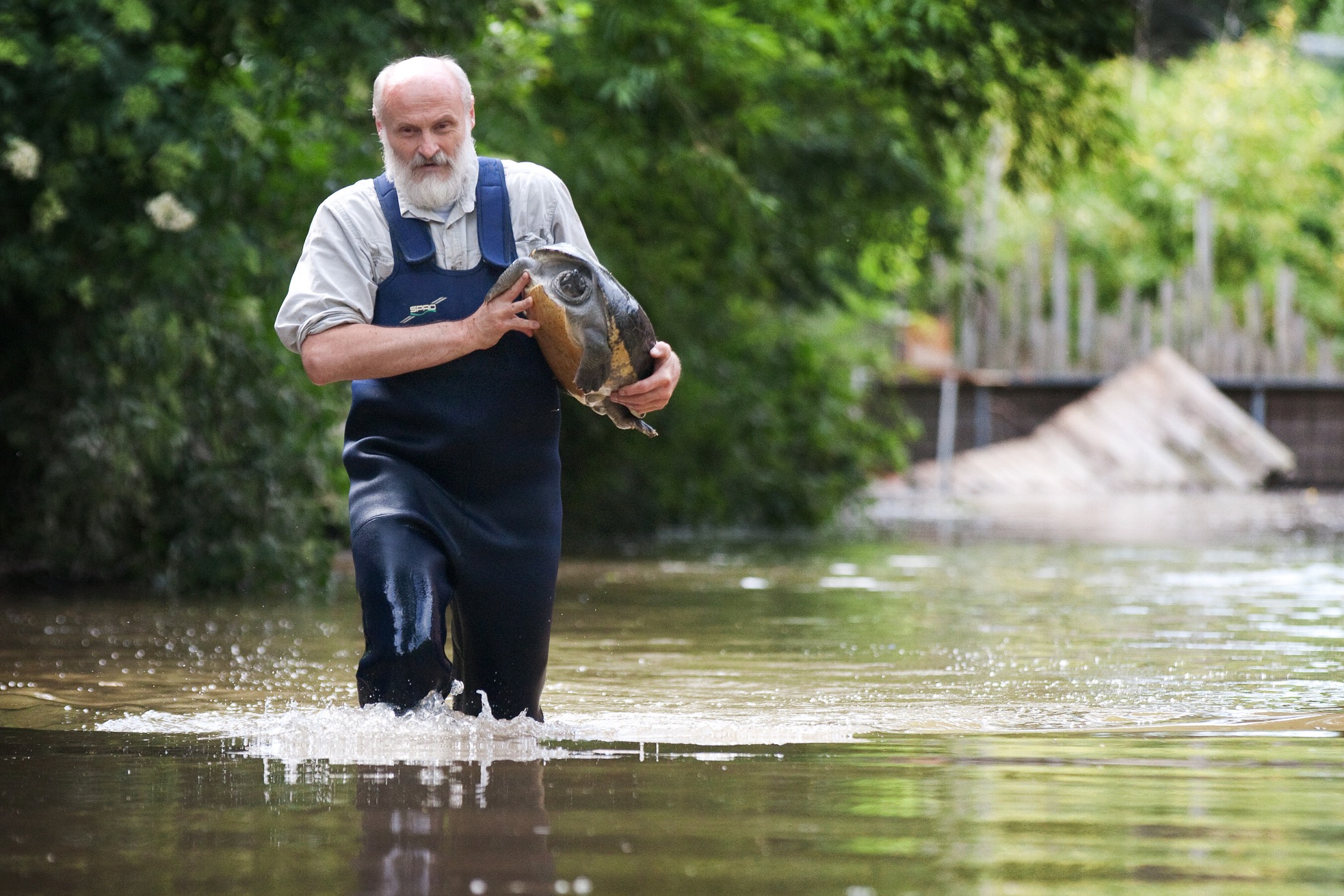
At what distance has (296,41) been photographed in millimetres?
10953

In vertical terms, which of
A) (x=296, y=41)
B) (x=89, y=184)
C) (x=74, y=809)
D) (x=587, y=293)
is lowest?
(x=74, y=809)

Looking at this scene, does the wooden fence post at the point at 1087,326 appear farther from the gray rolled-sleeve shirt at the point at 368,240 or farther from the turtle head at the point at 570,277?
the turtle head at the point at 570,277

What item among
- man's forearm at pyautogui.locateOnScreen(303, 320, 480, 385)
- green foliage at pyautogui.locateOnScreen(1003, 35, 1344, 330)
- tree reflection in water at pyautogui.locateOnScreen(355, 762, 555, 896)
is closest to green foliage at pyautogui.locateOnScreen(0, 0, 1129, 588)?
man's forearm at pyautogui.locateOnScreen(303, 320, 480, 385)

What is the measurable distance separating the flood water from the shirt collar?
4.06ft

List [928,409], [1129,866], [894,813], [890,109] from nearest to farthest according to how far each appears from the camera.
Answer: [1129,866] → [894,813] → [890,109] → [928,409]

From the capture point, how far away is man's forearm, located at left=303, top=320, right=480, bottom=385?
5117mm

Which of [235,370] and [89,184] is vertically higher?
[89,184]

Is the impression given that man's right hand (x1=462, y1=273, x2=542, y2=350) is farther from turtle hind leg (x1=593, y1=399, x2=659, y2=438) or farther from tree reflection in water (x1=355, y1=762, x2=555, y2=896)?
tree reflection in water (x1=355, y1=762, x2=555, y2=896)

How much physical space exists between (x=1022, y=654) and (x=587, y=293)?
355 cm

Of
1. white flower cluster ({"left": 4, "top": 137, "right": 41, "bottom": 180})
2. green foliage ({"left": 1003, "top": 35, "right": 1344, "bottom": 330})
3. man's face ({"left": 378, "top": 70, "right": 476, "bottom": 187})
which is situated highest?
green foliage ({"left": 1003, "top": 35, "right": 1344, "bottom": 330})

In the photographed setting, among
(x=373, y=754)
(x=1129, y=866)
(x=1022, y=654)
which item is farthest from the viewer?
(x=1022, y=654)

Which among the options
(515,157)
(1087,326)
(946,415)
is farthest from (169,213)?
(1087,326)

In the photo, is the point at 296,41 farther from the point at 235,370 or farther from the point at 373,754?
the point at 373,754

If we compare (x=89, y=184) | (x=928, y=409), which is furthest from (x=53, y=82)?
(x=928, y=409)
